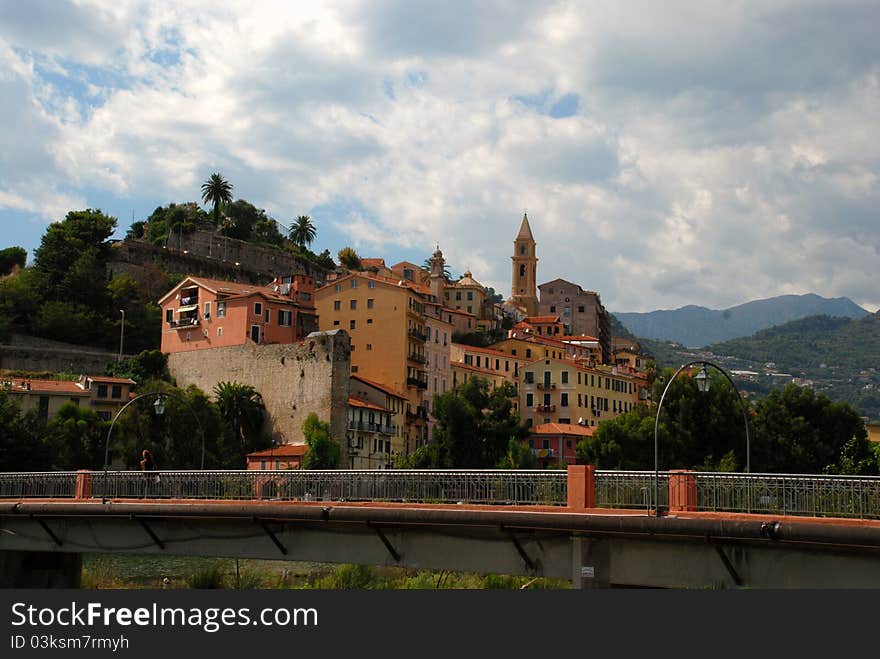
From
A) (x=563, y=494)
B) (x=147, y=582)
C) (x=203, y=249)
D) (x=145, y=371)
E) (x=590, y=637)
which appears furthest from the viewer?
(x=203, y=249)

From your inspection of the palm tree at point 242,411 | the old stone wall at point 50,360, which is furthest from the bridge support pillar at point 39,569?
A: the old stone wall at point 50,360

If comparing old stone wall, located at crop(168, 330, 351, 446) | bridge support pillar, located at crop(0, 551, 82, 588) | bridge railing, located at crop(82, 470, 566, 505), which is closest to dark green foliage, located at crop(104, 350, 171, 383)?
old stone wall, located at crop(168, 330, 351, 446)

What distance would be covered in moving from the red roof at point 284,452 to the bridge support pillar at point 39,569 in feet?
128

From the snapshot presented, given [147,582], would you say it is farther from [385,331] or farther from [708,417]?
[385,331]

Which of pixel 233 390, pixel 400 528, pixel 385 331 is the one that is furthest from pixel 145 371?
pixel 400 528

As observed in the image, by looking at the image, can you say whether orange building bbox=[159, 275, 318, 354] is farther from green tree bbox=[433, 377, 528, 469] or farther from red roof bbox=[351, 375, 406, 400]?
green tree bbox=[433, 377, 528, 469]

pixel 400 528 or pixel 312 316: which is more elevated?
pixel 312 316

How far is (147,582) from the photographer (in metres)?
56.1

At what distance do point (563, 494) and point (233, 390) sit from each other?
63401mm

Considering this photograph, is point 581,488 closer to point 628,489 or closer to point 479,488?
point 628,489

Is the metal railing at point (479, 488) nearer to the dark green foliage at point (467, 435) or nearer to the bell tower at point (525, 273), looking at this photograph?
the dark green foliage at point (467, 435)

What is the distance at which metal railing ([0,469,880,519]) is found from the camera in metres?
26.7

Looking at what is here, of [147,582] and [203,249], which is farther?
[203,249]

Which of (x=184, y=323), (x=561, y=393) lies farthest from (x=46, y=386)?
Answer: (x=561, y=393)
